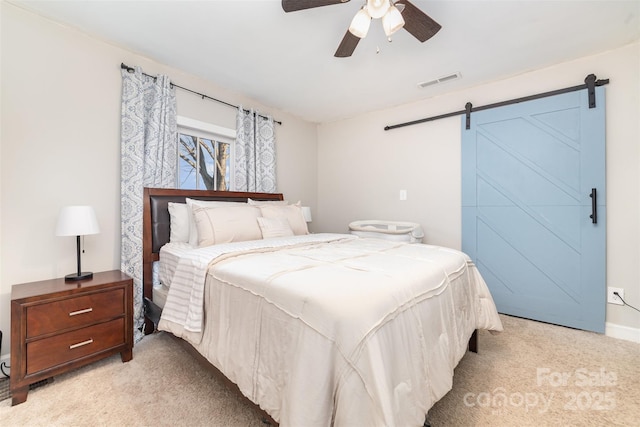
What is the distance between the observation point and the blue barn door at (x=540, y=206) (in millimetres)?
2369

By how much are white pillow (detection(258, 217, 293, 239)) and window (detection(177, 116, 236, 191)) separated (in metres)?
0.89

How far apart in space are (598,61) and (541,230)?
1.53m

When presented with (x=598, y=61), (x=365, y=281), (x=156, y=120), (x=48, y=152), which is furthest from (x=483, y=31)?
(x=48, y=152)

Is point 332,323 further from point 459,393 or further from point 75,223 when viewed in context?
point 75,223

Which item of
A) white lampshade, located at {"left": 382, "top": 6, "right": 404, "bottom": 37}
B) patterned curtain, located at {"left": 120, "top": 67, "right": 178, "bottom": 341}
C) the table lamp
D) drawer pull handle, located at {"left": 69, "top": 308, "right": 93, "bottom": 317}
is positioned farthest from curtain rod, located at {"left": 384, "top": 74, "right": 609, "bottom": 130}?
drawer pull handle, located at {"left": 69, "top": 308, "right": 93, "bottom": 317}

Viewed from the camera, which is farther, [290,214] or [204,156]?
[204,156]

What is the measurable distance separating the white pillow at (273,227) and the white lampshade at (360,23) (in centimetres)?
165

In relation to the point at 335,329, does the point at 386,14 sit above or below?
above

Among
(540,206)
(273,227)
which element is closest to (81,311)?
(273,227)

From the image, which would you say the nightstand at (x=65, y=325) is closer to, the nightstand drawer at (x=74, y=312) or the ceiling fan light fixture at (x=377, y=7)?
the nightstand drawer at (x=74, y=312)

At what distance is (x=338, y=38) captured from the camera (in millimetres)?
2125

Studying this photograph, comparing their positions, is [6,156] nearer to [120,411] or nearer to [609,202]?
[120,411]

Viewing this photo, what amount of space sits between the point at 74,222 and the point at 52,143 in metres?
0.69

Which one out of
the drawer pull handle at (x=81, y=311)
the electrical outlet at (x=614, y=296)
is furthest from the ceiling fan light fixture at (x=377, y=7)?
the electrical outlet at (x=614, y=296)
